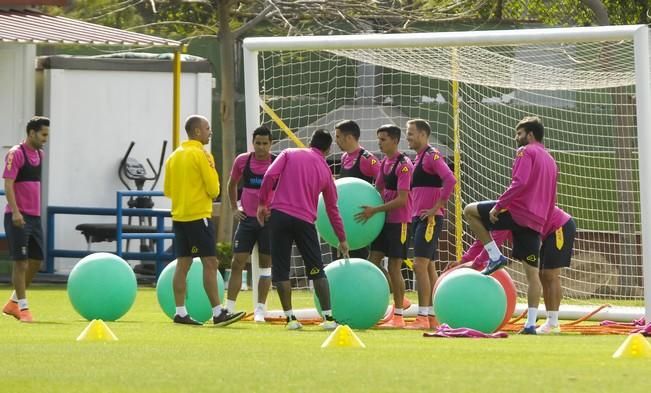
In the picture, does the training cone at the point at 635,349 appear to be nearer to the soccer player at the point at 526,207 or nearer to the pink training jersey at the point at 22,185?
the soccer player at the point at 526,207

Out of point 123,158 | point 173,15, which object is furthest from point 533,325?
point 173,15

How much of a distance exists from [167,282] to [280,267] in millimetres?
1496

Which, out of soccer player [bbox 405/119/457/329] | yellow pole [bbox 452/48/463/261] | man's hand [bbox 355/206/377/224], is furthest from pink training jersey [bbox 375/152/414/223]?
yellow pole [bbox 452/48/463/261]

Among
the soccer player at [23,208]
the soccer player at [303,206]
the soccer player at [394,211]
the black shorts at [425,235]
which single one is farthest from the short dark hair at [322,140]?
the soccer player at [23,208]

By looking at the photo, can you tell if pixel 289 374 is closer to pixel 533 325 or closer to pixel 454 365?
pixel 454 365

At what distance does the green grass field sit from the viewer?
981 cm

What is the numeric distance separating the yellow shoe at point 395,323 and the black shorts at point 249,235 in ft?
4.59

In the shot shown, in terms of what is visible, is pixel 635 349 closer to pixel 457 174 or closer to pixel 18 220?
pixel 18 220

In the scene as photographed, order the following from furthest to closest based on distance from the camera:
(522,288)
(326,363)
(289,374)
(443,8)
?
(443,8) → (522,288) → (326,363) → (289,374)

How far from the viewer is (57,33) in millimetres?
23734

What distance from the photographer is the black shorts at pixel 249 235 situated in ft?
54.4

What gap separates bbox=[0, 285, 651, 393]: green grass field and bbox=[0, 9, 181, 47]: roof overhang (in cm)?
833

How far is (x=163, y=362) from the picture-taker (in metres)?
11.3

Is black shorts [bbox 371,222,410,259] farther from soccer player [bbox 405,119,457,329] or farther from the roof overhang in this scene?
the roof overhang
